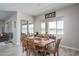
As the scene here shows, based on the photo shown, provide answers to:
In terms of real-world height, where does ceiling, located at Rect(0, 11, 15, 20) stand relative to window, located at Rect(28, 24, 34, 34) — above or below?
above

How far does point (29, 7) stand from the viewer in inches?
115

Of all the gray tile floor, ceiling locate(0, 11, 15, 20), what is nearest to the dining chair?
the gray tile floor

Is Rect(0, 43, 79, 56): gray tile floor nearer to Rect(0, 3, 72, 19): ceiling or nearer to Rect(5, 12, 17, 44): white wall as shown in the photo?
Rect(5, 12, 17, 44): white wall

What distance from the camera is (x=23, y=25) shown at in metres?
3.04

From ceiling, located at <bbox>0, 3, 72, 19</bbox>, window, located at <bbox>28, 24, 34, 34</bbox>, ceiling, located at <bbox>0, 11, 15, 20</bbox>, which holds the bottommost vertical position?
window, located at <bbox>28, 24, 34, 34</bbox>

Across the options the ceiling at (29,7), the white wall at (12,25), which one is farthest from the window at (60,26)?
the white wall at (12,25)

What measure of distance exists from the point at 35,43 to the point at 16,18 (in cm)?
79

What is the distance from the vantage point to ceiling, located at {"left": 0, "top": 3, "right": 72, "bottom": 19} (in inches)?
113

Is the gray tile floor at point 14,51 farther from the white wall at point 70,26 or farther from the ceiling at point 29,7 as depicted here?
the ceiling at point 29,7

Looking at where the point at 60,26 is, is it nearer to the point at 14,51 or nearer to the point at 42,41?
the point at 42,41

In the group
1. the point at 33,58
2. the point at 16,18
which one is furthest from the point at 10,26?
the point at 33,58

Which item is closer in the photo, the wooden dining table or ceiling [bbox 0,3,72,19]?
ceiling [bbox 0,3,72,19]

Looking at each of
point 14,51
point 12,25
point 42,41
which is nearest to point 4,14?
point 12,25

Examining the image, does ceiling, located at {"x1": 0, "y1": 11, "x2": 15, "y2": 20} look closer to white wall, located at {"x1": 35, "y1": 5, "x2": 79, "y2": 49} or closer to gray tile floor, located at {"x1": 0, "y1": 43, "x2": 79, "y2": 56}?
gray tile floor, located at {"x1": 0, "y1": 43, "x2": 79, "y2": 56}
